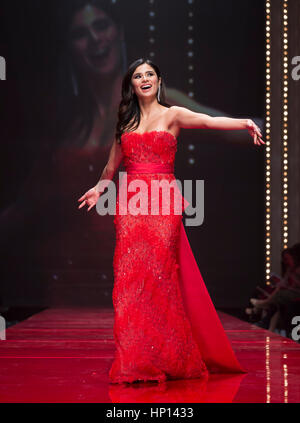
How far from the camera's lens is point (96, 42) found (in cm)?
769

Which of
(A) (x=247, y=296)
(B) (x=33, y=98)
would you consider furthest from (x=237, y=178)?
(B) (x=33, y=98)

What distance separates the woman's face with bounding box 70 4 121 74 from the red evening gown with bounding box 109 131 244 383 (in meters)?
5.20

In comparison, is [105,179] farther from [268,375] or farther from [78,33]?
[78,33]

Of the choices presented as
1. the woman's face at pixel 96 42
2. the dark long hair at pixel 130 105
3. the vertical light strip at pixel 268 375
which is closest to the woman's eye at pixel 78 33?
the woman's face at pixel 96 42

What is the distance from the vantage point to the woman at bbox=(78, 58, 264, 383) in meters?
2.52

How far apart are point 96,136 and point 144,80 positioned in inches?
196

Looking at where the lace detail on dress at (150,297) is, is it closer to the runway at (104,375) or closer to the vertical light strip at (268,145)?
the runway at (104,375)

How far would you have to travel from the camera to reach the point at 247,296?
7785 mm

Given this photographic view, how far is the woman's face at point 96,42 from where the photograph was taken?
7.68m

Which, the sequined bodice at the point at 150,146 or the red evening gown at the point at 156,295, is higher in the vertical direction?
the sequined bodice at the point at 150,146

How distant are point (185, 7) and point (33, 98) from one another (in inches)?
85.5

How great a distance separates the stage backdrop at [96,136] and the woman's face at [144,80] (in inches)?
193

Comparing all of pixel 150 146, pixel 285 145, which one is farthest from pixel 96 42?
pixel 150 146

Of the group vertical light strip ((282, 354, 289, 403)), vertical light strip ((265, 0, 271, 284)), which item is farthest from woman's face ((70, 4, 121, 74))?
vertical light strip ((282, 354, 289, 403))
